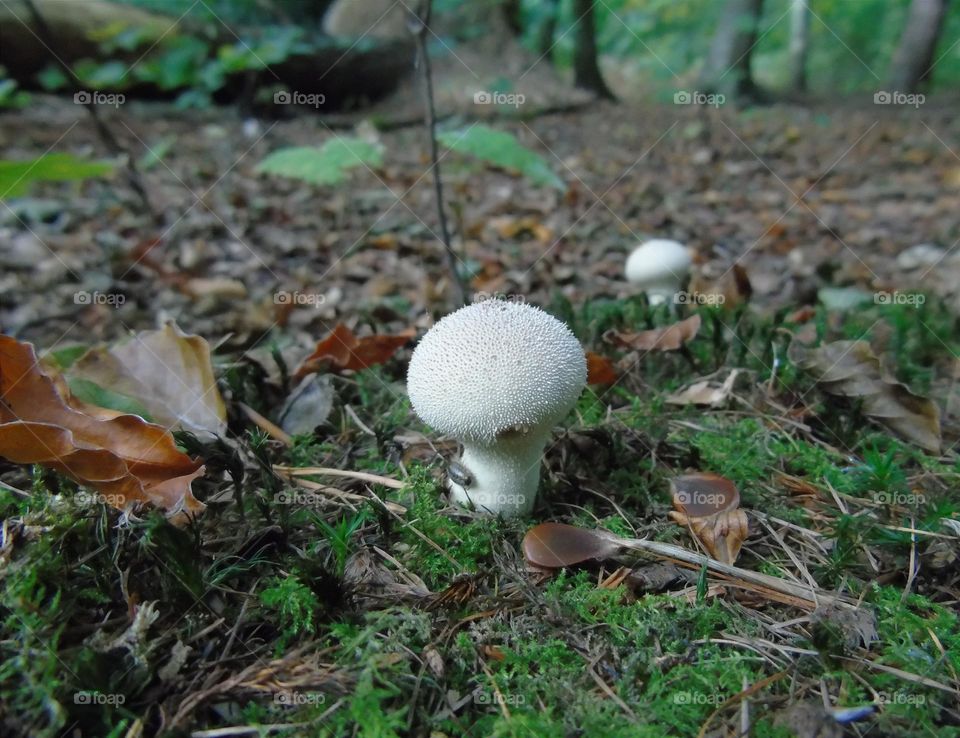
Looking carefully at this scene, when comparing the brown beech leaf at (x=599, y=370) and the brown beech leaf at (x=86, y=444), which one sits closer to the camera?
the brown beech leaf at (x=86, y=444)

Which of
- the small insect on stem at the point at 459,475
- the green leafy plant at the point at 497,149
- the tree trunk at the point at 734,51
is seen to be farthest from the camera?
the tree trunk at the point at 734,51

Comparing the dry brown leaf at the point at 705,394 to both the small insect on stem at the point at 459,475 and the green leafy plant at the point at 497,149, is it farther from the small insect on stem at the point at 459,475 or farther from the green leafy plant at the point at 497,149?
the green leafy plant at the point at 497,149

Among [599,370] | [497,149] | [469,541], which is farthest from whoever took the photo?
[497,149]

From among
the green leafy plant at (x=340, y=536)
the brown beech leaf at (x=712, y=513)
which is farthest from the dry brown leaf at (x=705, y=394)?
the green leafy plant at (x=340, y=536)

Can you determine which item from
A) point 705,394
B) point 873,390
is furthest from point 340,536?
point 873,390

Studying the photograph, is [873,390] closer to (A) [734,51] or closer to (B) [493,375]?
(B) [493,375]

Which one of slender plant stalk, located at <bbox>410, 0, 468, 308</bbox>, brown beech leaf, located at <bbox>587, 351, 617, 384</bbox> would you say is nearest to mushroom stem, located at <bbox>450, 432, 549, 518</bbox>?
brown beech leaf, located at <bbox>587, 351, 617, 384</bbox>

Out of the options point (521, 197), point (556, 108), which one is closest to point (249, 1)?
point (556, 108)
